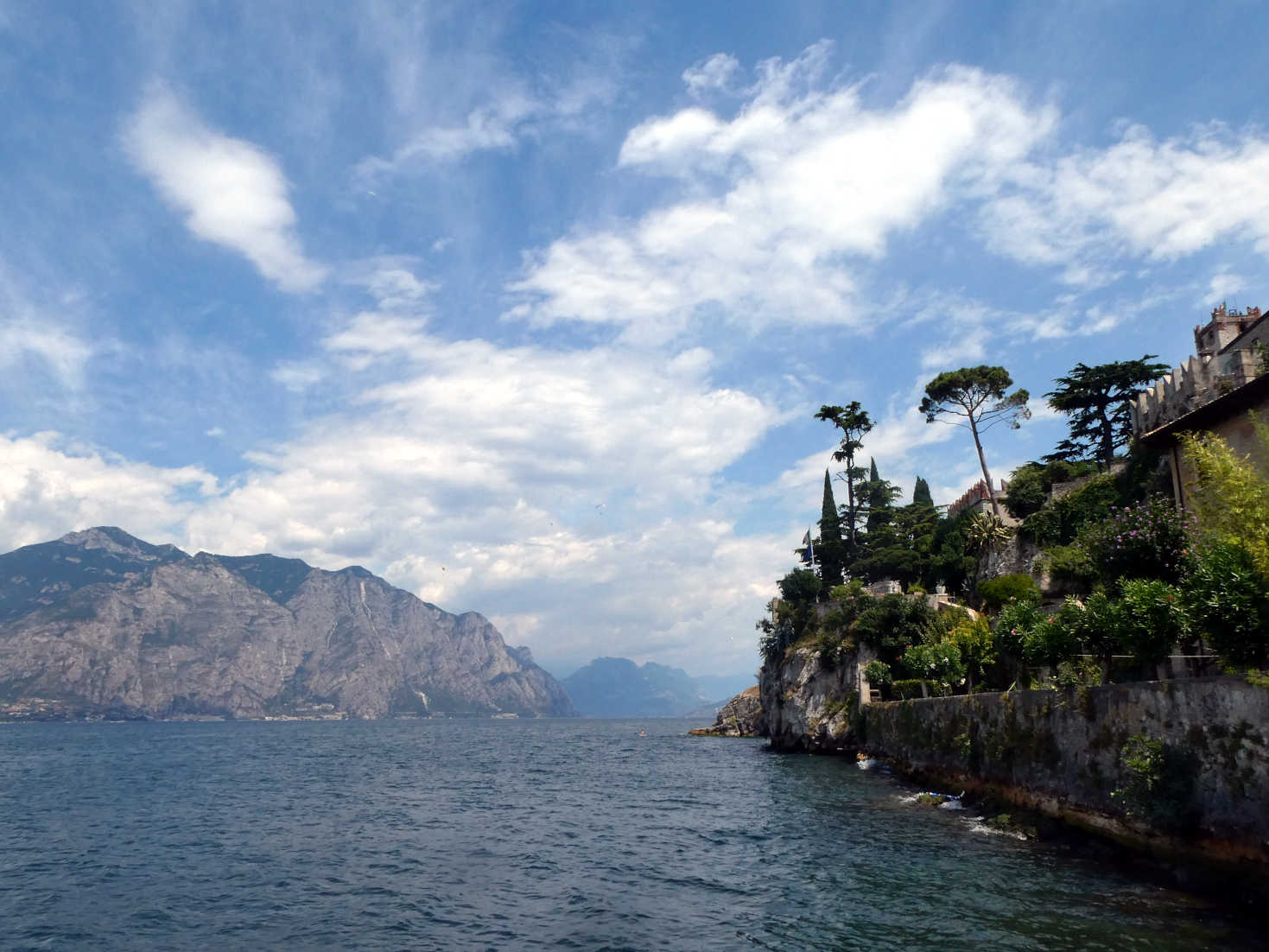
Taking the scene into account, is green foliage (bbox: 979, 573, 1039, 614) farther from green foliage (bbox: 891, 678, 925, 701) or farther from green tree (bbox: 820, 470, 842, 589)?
green tree (bbox: 820, 470, 842, 589)

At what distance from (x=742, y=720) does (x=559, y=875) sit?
78622 millimetres

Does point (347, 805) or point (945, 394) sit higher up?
point (945, 394)

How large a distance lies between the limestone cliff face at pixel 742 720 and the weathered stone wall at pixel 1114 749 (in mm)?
61407

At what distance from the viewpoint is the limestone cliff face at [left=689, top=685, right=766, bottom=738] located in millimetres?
93062

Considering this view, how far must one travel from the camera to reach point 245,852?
84.6ft

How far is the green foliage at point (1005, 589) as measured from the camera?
144 ft

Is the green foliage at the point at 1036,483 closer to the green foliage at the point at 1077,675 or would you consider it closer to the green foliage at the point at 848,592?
the green foliage at the point at 848,592

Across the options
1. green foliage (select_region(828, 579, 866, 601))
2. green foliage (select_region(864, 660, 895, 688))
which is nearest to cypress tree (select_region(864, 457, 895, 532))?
green foliage (select_region(828, 579, 866, 601))

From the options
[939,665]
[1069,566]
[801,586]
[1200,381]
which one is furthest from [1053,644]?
[801,586]

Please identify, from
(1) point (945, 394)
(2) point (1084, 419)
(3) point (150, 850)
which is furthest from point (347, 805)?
(2) point (1084, 419)

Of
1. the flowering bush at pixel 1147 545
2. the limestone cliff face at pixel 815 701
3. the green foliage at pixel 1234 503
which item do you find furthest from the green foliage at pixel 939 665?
the green foliage at pixel 1234 503

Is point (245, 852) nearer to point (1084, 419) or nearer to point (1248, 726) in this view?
point (1248, 726)

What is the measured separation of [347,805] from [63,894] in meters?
17.0

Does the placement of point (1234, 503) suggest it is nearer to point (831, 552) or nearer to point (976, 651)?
point (976, 651)
